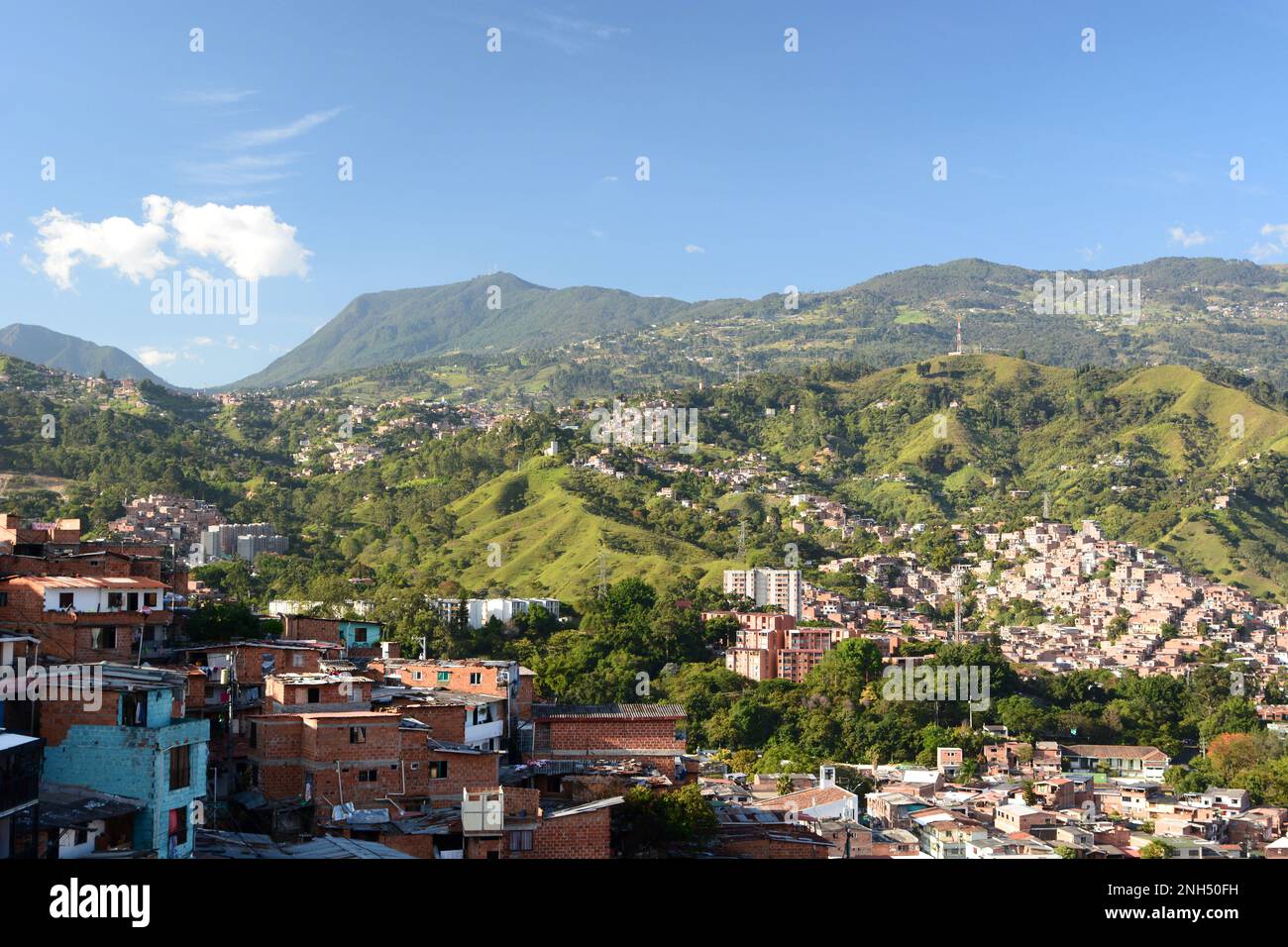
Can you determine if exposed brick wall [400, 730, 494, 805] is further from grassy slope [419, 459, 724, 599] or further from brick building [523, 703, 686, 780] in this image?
grassy slope [419, 459, 724, 599]

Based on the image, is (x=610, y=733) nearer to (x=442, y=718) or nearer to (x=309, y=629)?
(x=442, y=718)

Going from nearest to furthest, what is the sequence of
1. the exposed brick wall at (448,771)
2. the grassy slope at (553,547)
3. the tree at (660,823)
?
1. the exposed brick wall at (448,771)
2. the tree at (660,823)
3. the grassy slope at (553,547)

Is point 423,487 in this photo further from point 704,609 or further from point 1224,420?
point 1224,420

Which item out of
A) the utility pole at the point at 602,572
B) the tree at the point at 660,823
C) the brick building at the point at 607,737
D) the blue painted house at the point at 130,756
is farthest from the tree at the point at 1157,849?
the utility pole at the point at 602,572

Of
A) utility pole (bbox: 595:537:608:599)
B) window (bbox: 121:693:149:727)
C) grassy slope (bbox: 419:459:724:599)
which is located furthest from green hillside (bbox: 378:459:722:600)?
window (bbox: 121:693:149:727)

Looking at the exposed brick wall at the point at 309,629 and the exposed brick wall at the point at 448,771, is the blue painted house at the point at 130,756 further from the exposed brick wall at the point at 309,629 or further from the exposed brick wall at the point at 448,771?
the exposed brick wall at the point at 309,629

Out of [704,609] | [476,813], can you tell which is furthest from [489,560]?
[476,813]
